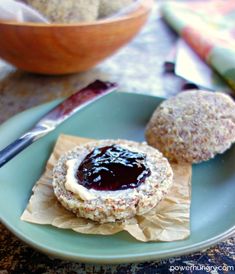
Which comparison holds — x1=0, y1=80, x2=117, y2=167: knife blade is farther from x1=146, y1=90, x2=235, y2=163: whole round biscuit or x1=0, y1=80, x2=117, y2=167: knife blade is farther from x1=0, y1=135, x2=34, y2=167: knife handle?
x1=146, y1=90, x2=235, y2=163: whole round biscuit

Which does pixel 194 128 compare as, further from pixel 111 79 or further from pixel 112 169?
pixel 111 79

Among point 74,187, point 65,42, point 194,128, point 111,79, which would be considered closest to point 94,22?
point 65,42

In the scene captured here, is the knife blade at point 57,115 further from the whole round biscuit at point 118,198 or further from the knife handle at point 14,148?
the whole round biscuit at point 118,198

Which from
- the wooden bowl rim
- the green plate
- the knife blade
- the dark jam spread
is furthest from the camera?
the wooden bowl rim

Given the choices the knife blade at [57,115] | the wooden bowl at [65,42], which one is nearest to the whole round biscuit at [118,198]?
the knife blade at [57,115]

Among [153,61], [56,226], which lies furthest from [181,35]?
[56,226]

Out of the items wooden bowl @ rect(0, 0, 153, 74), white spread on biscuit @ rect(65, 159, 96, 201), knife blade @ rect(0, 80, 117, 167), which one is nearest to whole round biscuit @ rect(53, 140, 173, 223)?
white spread on biscuit @ rect(65, 159, 96, 201)

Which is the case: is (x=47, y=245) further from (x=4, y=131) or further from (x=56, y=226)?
(x=4, y=131)
